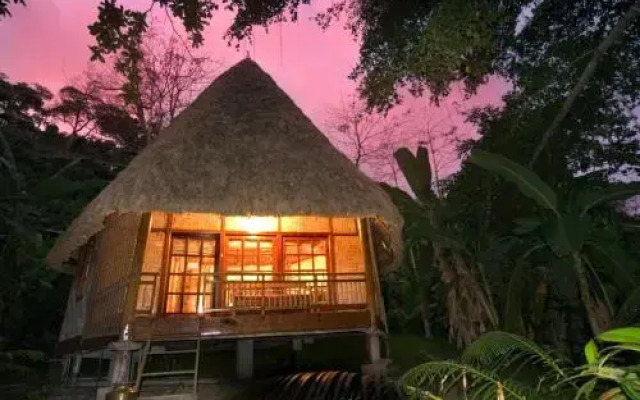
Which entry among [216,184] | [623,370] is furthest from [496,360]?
[216,184]

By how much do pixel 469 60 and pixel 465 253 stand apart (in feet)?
10.5

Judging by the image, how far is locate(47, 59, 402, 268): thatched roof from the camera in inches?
269

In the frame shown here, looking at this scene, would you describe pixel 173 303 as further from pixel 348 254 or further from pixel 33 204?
pixel 348 254

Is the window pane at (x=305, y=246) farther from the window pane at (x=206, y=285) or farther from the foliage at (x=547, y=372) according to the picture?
the foliage at (x=547, y=372)

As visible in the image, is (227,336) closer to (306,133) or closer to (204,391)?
(204,391)

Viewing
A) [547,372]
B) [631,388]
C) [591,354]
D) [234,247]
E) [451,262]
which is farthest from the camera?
[234,247]

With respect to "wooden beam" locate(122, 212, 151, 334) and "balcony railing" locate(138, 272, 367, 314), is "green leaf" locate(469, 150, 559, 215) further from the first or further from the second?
"wooden beam" locate(122, 212, 151, 334)

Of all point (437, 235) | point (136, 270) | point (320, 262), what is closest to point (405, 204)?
point (437, 235)

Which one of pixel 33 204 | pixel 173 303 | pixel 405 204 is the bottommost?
pixel 173 303

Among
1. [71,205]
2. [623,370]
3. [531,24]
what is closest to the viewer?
[623,370]

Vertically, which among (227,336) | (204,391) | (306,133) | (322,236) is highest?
(306,133)

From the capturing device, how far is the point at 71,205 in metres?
15.9

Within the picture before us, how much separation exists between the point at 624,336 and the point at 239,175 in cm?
610

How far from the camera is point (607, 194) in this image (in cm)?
547
